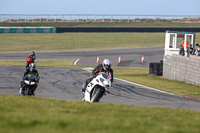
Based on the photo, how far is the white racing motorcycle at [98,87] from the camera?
1126 centimetres

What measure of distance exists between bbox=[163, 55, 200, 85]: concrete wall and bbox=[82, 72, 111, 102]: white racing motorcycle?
11.1 metres

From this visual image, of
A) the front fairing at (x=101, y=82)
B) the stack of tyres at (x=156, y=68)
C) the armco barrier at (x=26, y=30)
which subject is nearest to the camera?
the front fairing at (x=101, y=82)

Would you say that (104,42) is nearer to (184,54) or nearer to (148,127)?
(184,54)

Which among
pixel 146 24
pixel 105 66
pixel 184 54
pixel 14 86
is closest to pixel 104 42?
pixel 146 24

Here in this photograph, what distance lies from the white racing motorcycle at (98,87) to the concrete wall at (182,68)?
11074 millimetres

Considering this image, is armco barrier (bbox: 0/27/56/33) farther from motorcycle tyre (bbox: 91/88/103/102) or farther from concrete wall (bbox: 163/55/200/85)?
motorcycle tyre (bbox: 91/88/103/102)

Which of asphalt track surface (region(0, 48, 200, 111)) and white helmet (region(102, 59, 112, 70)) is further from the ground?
white helmet (region(102, 59, 112, 70))

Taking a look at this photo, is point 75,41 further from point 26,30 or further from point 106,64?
point 106,64

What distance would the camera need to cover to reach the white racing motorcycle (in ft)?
36.9

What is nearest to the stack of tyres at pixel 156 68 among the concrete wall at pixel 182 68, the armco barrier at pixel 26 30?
the concrete wall at pixel 182 68

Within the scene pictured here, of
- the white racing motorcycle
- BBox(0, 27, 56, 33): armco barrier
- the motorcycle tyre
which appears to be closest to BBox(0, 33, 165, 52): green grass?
Answer: BBox(0, 27, 56, 33): armco barrier

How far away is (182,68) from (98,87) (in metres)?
12.9

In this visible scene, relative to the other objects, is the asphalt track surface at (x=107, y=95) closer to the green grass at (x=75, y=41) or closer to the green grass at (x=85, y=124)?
the green grass at (x=85, y=124)

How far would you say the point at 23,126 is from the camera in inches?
248
